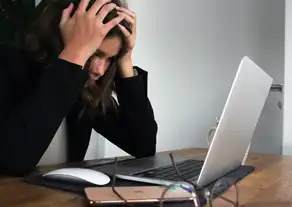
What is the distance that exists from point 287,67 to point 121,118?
0.84 meters

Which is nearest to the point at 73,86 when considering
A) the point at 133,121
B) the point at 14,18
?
the point at 133,121

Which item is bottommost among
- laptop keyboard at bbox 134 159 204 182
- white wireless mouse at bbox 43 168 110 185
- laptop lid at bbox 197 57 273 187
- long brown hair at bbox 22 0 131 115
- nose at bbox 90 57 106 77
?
laptop keyboard at bbox 134 159 204 182

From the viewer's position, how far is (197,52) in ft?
8.25

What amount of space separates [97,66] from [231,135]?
0.47m

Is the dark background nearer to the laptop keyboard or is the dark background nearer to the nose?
the nose

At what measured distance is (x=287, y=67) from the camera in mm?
1941

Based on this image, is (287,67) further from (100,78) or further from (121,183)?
(121,183)

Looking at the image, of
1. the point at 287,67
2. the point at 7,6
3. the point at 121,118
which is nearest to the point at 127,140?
the point at 121,118

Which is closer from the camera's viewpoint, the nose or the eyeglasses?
the eyeglasses

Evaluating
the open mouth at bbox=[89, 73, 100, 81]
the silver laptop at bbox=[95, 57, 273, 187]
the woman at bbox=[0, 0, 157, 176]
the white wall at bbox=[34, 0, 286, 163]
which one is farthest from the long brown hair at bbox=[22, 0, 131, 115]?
the white wall at bbox=[34, 0, 286, 163]

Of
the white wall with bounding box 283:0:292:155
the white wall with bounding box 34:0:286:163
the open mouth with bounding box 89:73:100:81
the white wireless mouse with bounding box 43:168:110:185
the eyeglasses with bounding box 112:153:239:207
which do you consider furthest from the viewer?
the white wall with bounding box 34:0:286:163

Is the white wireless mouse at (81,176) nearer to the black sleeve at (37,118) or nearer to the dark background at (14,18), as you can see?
the black sleeve at (37,118)

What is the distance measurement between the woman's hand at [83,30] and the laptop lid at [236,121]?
342 millimetres

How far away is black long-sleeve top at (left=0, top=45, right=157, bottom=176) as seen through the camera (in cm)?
93
